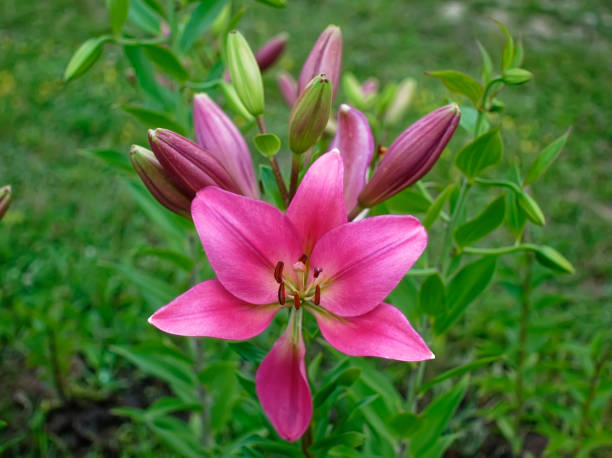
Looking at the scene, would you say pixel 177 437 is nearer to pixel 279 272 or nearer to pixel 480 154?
pixel 279 272

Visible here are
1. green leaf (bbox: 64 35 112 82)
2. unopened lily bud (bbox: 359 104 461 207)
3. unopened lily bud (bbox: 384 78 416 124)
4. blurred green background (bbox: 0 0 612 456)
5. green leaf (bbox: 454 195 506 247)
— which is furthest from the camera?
blurred green background (bbox: 0 0 612 456)

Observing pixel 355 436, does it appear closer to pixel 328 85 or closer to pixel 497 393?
pixel 328 85

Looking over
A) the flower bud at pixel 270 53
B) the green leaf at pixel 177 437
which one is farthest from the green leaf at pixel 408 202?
the green leaf at pixel 177 437

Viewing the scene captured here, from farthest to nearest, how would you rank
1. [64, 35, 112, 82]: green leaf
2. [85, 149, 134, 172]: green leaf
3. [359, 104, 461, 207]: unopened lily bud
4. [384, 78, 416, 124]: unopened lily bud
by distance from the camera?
[384, 78, 416, 124]: unopened lily bud < [85, 149, 134, 172]: green leaf < [64, 35, 112, 82]: green leaf < [359, 104, 461, 207]: unopened lily bud

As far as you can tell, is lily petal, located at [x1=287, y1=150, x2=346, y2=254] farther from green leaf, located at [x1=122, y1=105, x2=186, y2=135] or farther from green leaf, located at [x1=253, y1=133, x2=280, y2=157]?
green leaf, located at [x1=122, y1=105, x2=186, y2=135]

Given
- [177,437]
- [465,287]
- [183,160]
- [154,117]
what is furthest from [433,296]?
[177,437]

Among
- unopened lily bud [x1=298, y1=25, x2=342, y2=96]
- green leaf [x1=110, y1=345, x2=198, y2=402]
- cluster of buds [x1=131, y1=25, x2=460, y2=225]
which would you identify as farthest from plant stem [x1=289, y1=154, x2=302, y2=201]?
green leaf [x1=110, y1=345, x2=198, y2=402]
